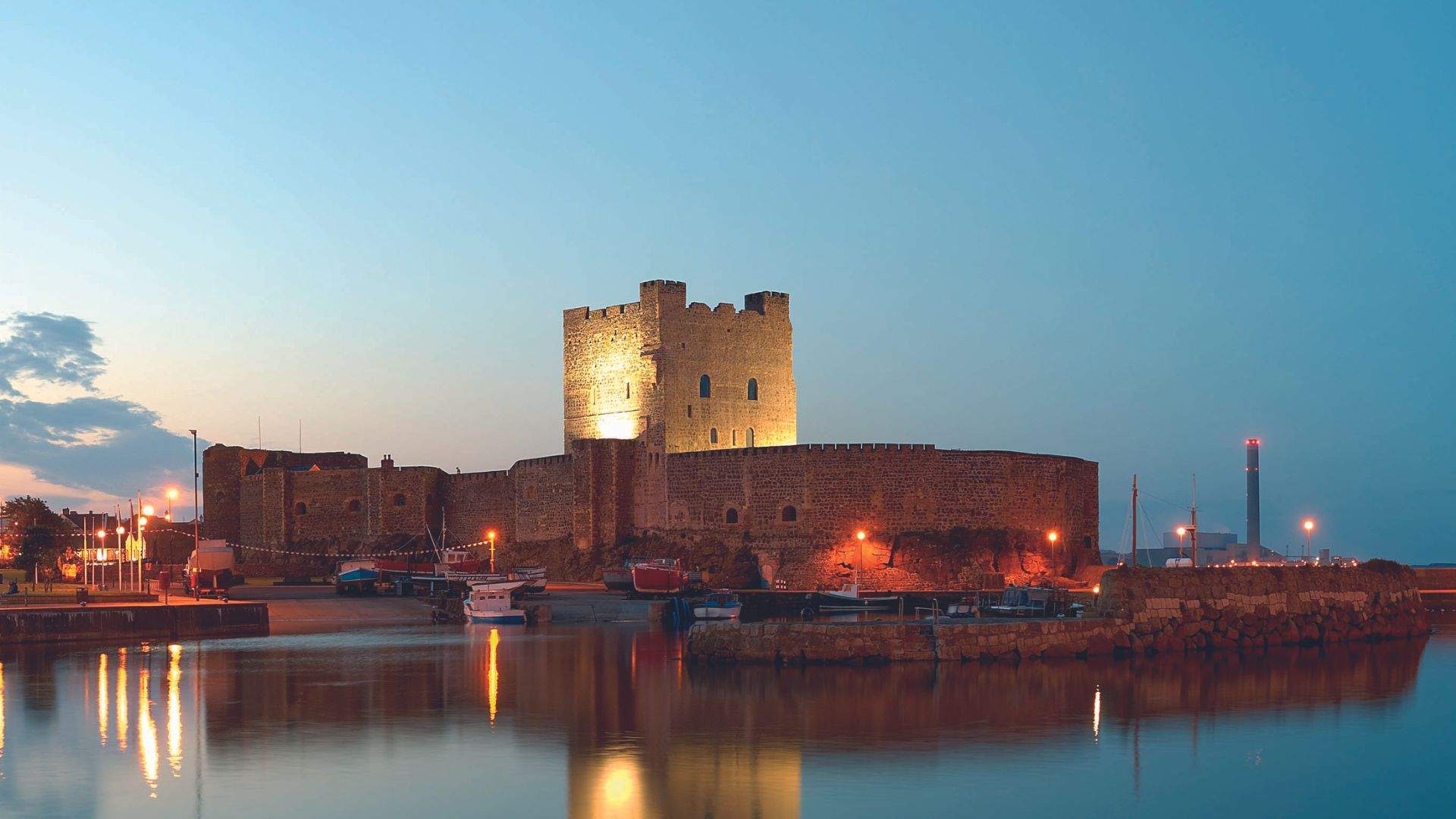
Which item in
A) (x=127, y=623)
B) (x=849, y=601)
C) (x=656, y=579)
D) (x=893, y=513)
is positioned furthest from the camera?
(x=893, y=513)

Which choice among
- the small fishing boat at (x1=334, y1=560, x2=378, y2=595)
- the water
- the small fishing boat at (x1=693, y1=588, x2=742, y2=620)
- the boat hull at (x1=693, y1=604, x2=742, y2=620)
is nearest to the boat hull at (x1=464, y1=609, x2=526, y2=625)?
the small fishing boat at (x1=693, y1=588, x2=742, y2=620)

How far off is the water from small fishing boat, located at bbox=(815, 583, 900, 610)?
9685 millimetres

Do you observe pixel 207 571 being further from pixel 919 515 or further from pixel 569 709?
pixel 569 709

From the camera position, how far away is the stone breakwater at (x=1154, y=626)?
66.6ft

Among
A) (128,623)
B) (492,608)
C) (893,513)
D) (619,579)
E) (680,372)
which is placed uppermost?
(680,372)

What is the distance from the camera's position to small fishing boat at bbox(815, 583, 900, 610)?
31.5 metres

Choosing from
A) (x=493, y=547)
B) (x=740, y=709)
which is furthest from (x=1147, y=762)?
(x=493, y=547)

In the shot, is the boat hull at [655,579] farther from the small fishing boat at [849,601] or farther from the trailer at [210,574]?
the trailer at [210,574]

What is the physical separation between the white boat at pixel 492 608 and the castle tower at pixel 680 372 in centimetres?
1126

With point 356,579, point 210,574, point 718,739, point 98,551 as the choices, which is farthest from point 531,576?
point 718,739

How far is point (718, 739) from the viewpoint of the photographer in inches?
586

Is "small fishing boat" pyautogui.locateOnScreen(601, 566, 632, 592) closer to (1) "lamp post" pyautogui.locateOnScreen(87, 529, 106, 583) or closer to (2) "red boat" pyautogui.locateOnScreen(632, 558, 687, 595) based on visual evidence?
(2) "red boat" pyautogui.locateOnScreen(632, 558, 687, 595)

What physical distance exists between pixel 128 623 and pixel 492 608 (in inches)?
306

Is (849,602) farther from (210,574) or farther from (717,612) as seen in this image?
(210,574)
